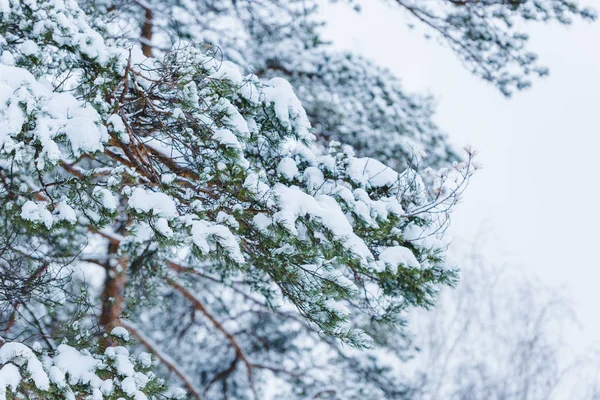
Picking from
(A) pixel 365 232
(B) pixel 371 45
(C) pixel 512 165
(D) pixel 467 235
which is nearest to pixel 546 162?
(C) pixel 512 165

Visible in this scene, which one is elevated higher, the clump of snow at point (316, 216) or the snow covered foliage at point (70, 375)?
the clump of snow at point (316, 216)

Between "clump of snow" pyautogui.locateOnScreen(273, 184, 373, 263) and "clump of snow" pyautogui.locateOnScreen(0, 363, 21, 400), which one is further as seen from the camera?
"clump of snow" pyautogui.locateOnScreen(273, 184, 373, 263)

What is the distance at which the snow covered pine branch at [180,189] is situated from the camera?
336cm

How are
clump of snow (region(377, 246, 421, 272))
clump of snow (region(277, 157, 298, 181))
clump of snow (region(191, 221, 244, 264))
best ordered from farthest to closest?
clump of snow (region(277, 157, 298, 181)) < clump of snow (region(377, 246, 421, 272)) < clump of snow (region(191, 221, 244, 264))

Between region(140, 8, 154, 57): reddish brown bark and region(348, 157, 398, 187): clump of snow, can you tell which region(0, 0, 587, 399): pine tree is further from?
region(140, 8, 154, 57): reddish brown bark

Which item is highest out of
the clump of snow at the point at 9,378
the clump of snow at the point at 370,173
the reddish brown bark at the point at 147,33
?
the reddish brown bark at the point at 147,33

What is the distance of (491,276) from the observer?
12570 mm

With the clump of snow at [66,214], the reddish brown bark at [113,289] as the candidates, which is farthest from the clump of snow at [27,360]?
the reddish brown bark at [113,289]

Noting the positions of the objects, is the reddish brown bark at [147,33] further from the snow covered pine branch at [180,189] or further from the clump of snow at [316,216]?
the clump of snow at [316,216]

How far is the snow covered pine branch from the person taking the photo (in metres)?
3.36

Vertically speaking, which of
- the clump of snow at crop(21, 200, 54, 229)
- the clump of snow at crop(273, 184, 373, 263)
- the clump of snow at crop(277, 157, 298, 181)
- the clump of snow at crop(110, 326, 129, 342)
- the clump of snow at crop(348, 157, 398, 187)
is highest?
the clump of snow at crop(348, 157, 398, 187)

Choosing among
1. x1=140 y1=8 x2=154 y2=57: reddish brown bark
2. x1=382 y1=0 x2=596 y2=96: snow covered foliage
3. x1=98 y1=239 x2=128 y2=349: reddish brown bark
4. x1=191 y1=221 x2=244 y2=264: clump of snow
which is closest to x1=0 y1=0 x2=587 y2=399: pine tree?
x1=191 y1=221 x2=244 y2=264: clump of snow

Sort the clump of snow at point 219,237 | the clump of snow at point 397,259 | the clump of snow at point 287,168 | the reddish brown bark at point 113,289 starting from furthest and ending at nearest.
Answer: the reddish brown bark at point 113,289 → the clump of snow at point 287,168 → the clump of snow at point 397,259 → the clump of snow at point 219,237

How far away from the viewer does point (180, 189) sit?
380cm
